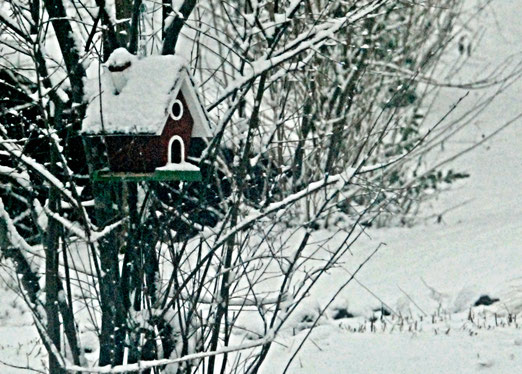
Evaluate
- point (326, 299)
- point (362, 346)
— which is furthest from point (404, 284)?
point (362, 346)

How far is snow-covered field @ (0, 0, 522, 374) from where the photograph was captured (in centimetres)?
667

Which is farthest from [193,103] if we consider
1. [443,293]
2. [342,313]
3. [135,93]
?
[443,293]

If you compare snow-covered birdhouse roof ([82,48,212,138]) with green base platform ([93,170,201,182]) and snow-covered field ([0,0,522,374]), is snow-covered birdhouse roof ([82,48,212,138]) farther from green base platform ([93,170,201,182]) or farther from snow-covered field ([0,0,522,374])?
snow-covered field ([0,0,522,374])

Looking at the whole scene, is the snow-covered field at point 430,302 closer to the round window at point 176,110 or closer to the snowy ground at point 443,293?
the snowy ground at point 443,293

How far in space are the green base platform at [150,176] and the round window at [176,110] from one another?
13.9 inches

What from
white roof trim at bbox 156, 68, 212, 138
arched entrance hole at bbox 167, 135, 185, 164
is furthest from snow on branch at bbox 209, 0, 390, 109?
arched entrance hole at bbox 167, 135, 185, 164

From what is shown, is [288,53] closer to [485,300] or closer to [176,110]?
[176,110]

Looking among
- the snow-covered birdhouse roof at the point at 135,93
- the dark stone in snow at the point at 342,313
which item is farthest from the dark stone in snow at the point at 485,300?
the snow-covered birdhouse roof at the point at 135,93

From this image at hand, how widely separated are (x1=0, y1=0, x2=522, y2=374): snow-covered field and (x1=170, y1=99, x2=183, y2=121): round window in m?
1.37

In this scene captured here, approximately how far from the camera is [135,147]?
4566mm

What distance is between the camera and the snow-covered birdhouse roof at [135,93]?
14.8 ft

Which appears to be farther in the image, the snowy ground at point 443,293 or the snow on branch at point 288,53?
the snowy ground at point 443,293

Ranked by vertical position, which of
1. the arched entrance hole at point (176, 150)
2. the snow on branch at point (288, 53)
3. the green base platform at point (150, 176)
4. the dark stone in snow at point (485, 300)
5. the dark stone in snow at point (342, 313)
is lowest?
the dark stone in snow at point (342, 313)

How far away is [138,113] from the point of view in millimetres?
4539
